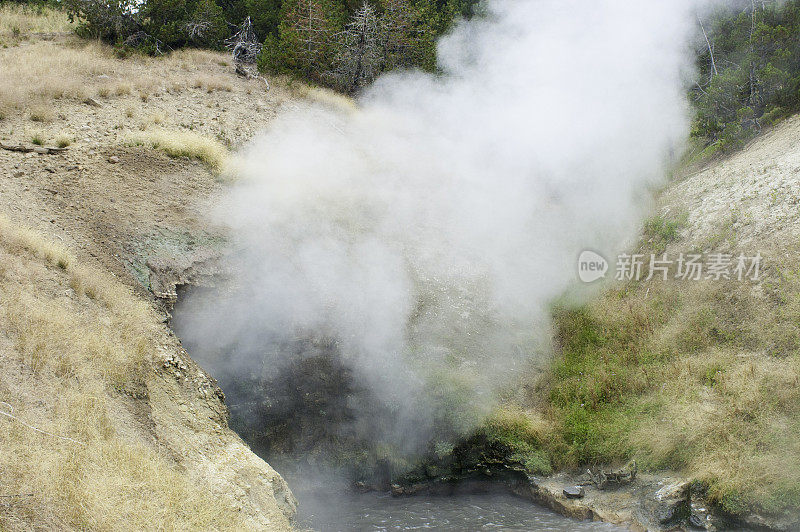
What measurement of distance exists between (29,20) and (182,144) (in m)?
11.5

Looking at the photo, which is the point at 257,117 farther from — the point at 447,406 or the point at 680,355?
the point at 680,355

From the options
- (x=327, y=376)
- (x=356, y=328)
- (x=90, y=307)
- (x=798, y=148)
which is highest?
(x=798, y=148)

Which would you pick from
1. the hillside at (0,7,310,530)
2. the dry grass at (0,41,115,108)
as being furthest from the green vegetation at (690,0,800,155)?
the dry grass at (0,41,115,108)

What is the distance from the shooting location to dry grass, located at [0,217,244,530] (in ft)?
13.4

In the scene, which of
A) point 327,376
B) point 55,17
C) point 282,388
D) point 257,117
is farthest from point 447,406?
point 55,17

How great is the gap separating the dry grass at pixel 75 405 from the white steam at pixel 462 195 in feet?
6.30

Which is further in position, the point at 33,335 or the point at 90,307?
the point at 90,307

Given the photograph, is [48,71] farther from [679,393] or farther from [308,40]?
[679,393]

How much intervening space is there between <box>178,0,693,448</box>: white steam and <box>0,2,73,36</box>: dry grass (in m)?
9.30

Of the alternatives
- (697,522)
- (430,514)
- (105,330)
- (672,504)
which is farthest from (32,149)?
(697,522)

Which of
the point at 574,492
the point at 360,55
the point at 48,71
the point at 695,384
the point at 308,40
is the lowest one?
the point at 574,492

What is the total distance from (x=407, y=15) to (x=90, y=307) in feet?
43.6

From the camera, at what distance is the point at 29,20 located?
18000 millimetres

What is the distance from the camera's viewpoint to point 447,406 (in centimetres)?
838
